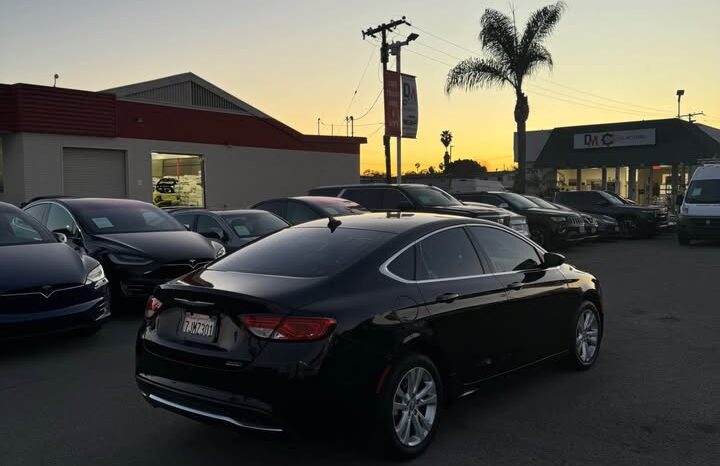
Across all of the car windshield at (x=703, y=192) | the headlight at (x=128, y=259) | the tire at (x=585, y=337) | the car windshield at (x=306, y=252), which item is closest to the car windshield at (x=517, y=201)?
the car windshield at (x=703, y=192)

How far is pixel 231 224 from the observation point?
1152 cm

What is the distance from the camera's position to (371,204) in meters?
15.9

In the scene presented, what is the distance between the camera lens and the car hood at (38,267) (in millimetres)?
6656

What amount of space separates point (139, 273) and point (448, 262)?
5162 mm

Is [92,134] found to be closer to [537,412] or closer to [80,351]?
[80,351]

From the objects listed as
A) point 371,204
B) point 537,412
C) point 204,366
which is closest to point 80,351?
point 204,366

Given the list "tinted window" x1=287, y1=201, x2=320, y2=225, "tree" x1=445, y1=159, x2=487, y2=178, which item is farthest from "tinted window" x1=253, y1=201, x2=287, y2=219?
"tree" x1=445, y1=159, x2=487, y2=178

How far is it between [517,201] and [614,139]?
19097 millimetres

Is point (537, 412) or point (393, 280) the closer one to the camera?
point (393, 280)

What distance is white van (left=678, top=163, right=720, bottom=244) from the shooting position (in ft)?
61.1

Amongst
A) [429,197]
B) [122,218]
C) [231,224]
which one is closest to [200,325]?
[122,218]

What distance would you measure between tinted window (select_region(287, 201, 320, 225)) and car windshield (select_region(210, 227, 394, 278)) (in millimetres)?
7937

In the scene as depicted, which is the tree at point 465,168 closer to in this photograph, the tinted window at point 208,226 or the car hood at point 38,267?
the tinted window at point 208,226

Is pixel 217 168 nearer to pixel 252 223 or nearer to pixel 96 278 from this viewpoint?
pixel 252 223
